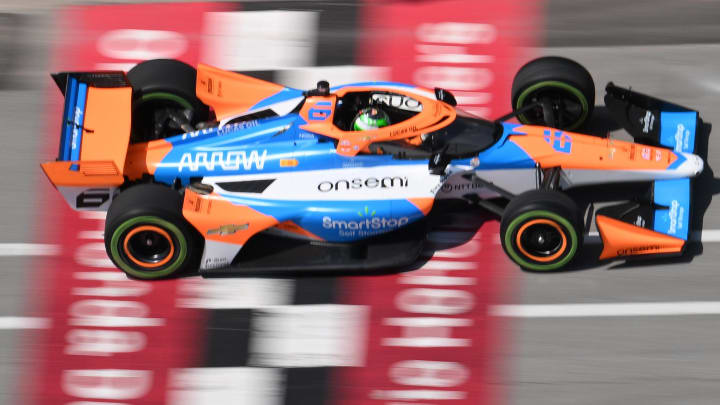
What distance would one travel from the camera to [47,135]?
11594 mm

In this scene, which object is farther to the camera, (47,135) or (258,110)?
(47,135)

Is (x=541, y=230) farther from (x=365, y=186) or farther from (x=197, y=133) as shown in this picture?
(x=197, y=133)

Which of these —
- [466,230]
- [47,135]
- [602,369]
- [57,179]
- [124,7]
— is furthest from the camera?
[124,7]

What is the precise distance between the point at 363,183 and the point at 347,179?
14 centimetres

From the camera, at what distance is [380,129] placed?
31.3ft

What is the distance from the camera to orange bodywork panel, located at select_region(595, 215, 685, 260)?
9.20m

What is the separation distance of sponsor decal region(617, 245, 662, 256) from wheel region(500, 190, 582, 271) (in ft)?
1.25

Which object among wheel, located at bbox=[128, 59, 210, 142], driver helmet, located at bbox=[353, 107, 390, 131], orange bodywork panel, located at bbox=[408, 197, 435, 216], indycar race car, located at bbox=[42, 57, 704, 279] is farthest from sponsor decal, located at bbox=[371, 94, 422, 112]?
wheel, located at bbox=[128, 59, 210, 142]

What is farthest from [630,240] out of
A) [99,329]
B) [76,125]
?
[76,125]

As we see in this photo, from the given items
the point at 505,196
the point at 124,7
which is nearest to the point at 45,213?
the point at 124,7

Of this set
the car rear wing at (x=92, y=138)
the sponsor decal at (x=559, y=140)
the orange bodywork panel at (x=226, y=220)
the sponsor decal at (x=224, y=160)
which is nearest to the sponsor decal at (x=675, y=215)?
the sponsor decal at (x=559, y=140)

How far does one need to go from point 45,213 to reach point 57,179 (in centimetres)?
124

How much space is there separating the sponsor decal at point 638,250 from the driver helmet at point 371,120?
2.32 m

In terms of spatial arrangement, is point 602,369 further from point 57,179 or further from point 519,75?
point 57,179
